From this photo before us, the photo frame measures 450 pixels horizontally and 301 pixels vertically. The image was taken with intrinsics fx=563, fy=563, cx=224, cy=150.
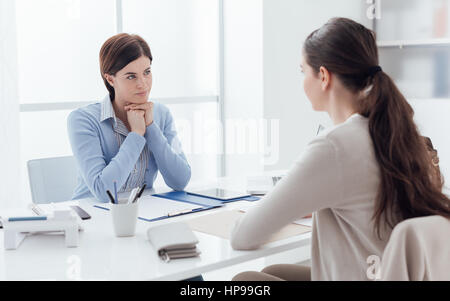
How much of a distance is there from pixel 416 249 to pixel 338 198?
22 cm

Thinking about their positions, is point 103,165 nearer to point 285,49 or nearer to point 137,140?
point 137,140

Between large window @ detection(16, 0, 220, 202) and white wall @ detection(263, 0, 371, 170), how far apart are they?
458mm

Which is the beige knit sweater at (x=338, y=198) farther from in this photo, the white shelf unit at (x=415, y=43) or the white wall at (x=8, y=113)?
the white shelf unit at (x=415, y=43)

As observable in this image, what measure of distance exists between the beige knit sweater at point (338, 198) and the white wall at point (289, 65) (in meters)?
2.28

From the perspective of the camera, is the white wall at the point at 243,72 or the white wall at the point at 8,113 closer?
the white wall at the point at 8,113

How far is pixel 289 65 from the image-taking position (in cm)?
369

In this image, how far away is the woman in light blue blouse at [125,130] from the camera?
2.17 m

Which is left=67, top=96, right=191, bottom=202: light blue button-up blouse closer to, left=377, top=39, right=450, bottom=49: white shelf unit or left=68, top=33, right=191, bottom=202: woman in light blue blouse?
left=68, top=33, right=191, bottom=202: woman in light blue blouse

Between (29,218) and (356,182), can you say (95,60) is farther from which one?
(356,182)

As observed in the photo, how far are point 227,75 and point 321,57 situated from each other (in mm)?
2454

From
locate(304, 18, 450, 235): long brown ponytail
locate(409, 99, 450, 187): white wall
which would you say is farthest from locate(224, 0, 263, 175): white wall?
locate(304, 18, 450, 235): long brown ponytail

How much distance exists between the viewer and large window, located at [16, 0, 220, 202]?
3.04m

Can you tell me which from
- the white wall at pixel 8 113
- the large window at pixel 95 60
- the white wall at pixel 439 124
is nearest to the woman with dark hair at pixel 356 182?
the white wall at pixel 8 113

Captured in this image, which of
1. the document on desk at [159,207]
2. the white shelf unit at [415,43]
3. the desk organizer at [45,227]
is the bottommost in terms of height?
the document on desk at [159,207]
